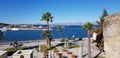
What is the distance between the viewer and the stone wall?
194 inches

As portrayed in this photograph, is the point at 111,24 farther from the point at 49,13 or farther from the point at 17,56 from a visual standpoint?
the point at 49,13

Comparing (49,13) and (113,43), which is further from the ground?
(49,13)

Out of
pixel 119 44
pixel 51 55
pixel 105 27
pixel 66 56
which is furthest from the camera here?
pixel 66 56

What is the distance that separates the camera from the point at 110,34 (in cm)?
527

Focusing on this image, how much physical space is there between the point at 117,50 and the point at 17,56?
2401 cm

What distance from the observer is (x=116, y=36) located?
16.2 ft

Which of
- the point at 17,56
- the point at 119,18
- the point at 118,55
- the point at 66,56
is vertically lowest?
the point at 66,56

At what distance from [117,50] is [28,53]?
24.5m

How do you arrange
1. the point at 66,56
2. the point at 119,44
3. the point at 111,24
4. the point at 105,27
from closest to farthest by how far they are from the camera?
the point at 119,44 < the point at 111,24 < the point at 105,27 < the point at 66,56

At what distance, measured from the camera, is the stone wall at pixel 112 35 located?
4.92 metres

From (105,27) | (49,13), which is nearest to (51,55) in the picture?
(49,13)

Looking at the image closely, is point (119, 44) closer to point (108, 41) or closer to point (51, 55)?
point (108, 41)

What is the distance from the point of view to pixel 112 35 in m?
5.15

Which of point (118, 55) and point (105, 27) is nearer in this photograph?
point (118, 55)
